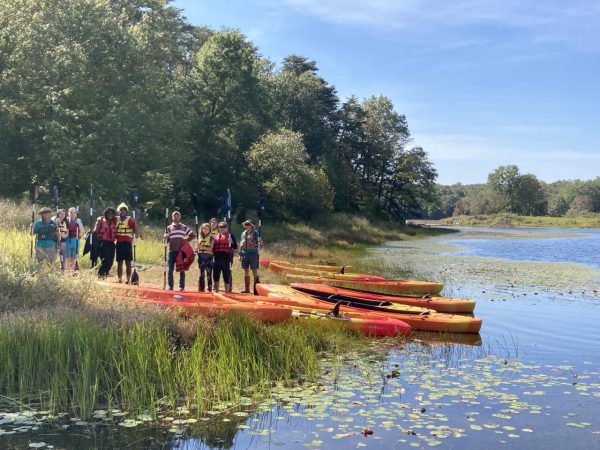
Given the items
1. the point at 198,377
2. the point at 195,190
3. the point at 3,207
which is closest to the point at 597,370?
the point at 198,377

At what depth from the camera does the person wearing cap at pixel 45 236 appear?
432 inches

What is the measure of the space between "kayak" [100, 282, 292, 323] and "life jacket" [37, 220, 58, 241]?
1.90 meters

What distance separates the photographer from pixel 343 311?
35.3 ft

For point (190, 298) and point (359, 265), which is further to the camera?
point (359, 265)

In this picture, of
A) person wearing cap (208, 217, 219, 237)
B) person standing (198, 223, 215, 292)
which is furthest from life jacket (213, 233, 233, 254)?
person wearing cap (208, 217, 219, 237)

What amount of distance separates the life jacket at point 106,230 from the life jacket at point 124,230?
0.08 metres

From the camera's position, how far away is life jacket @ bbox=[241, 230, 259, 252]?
1265cm

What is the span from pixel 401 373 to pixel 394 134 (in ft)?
176

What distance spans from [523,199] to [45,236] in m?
99.6

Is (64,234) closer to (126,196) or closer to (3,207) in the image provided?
(3,207)

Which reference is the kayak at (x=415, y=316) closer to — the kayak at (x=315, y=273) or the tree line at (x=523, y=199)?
the kayak at (x=315, y=273)

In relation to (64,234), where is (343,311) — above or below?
below

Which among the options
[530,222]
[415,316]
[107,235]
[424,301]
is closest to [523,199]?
[530,222]

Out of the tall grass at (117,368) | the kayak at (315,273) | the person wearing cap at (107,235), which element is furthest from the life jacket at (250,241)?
the tall grass at (117,368)
